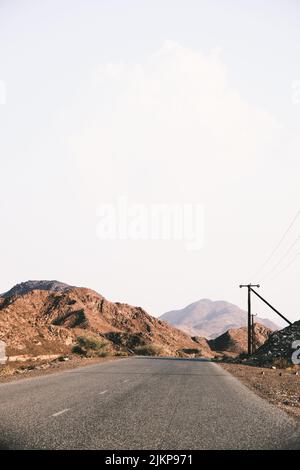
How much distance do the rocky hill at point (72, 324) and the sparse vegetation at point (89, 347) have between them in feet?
3.32

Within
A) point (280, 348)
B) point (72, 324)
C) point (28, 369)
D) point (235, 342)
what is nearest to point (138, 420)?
point (28, 369)

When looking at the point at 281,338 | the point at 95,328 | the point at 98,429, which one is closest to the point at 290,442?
the point at 98,429

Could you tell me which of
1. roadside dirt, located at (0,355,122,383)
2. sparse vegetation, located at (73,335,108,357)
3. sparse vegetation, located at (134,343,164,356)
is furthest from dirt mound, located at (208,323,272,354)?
roadside dirt, located at (0,355,122,383)

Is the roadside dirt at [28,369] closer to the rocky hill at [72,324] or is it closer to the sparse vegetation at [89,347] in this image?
the rocky hill at [72,324]

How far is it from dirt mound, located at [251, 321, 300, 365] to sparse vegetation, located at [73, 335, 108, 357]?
51.5 feet

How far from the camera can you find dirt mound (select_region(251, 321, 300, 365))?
4001 cm

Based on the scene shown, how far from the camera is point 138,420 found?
30.3 feet

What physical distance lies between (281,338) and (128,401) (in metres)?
36.3

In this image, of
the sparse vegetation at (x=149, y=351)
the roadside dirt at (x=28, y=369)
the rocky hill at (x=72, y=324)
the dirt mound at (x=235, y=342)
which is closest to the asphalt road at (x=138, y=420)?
the roadside dirt at (x=28, y=369)

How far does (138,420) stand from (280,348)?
119ft

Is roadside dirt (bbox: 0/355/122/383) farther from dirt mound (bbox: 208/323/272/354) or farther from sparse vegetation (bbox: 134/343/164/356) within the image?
dirt mound (bbox: 208/323/272/354)
